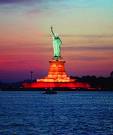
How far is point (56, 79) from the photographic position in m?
139

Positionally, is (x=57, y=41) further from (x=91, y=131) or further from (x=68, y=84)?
(x=91, y=131)

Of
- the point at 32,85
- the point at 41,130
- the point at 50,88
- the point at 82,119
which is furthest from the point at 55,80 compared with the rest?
the point at 41,130

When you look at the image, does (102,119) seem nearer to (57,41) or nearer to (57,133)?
(57,133)

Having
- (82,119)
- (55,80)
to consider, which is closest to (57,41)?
(55,80)

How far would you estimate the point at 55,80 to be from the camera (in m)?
139

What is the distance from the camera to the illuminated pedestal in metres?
138

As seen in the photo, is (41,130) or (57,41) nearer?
(41,130)

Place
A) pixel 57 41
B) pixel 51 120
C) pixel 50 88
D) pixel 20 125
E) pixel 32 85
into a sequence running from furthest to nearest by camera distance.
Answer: pixel 32 85, pixel 50 88, pixel 57 41, pixel 51 120, pixel 20 125

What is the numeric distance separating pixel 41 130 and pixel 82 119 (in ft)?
29.4

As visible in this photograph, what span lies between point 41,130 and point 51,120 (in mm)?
7453

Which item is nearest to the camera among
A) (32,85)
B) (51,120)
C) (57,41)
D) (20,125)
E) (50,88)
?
(20,125)

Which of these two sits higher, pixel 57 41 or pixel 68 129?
pixel 57 41

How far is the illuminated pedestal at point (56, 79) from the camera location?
138 meters

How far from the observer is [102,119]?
4791 centimetres
